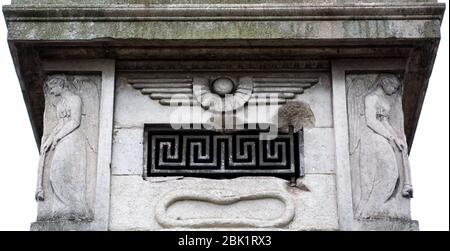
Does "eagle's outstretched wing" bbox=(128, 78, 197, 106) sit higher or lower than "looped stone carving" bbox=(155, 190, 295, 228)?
higher

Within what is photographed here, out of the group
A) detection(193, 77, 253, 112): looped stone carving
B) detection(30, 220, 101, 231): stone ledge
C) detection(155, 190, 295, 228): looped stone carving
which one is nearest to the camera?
detection(30, 220, 101, 231): stone ledge

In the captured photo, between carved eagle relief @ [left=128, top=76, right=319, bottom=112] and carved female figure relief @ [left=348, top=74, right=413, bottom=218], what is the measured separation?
410 mm

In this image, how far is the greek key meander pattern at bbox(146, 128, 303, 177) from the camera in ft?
35.0

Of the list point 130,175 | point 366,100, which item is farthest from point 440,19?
point 130,175

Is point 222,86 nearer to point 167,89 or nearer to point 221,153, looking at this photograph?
point 167,89

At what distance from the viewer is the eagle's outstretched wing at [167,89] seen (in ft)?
35.7

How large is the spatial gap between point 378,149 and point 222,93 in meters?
1.15

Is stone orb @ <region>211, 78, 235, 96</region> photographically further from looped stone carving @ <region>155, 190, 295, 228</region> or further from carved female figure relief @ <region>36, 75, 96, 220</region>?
carved female figure relief @ <region>36, 75, 96, 220</region>

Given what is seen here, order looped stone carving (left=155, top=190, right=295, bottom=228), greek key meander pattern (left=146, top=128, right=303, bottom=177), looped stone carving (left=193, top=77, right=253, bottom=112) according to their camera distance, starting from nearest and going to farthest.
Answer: looped stone carving (left=155, top=190, right=295, bottom=228) < greek key meander pattern (left=146, top=128, right=303, bottom=177) < looped stone carving (left=193, top=77, right=253, bottom=112)

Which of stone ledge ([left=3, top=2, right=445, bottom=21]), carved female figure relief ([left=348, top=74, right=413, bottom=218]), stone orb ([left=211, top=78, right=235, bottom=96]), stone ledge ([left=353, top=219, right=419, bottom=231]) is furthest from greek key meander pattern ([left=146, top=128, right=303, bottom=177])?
stone ledge ([left=3, top=2, right=445, bottom=21])

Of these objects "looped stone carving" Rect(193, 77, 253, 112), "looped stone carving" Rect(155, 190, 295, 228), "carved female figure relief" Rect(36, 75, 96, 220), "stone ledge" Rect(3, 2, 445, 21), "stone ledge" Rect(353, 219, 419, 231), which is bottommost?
"stone ledge" Rect(353, 219, 419, 231)

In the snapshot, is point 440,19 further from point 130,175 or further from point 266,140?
point 130,175

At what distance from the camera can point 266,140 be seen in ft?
35.5

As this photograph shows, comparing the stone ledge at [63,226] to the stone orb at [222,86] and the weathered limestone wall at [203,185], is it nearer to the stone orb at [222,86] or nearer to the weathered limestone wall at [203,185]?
the weathered limestone wall at [203,185]
